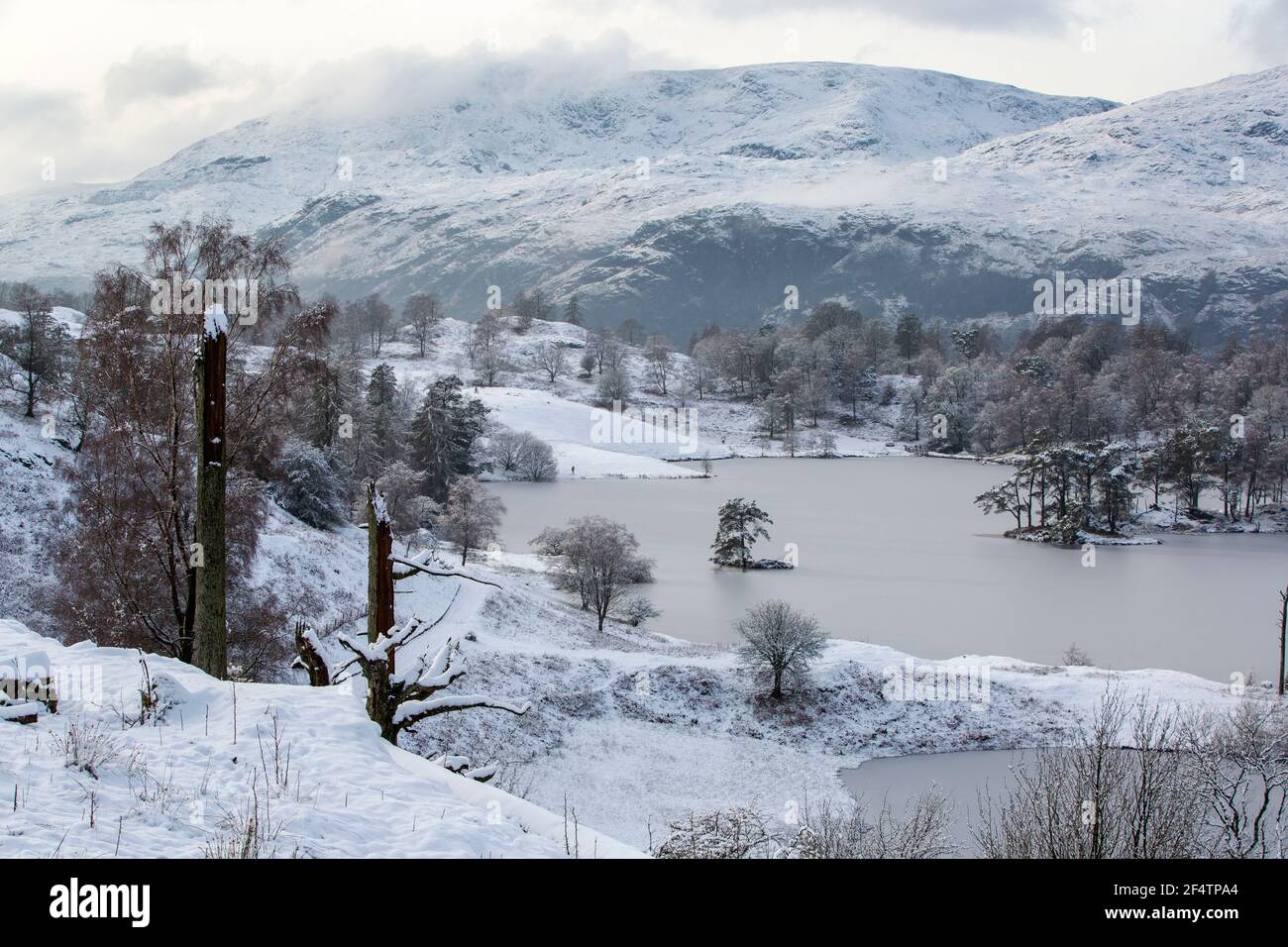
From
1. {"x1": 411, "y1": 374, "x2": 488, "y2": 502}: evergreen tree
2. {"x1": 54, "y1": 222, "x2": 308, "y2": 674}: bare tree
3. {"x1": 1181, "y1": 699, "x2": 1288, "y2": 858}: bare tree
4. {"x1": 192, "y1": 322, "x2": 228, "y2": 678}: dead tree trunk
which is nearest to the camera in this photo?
{"x1": 192, "y1": 322, "x2": 228, "y2": 678}: dead tree trunk

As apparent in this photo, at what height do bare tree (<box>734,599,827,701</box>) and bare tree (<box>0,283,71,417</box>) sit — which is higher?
bare tree (<box>0,283,71,417</box>)

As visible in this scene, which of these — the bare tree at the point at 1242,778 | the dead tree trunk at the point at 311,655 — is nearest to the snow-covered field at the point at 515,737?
the dead tree trunk at the point at 311,655

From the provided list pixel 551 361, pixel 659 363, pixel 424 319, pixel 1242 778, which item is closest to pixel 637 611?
pixel 1242 778

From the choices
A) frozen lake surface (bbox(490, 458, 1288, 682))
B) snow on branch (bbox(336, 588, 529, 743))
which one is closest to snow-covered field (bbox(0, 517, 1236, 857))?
snow on branch (bbox(336, 588, 529, 743))

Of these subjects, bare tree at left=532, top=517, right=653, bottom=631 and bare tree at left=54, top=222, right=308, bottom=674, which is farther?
bare tree at left=532, top=517, right=653, bottom=631

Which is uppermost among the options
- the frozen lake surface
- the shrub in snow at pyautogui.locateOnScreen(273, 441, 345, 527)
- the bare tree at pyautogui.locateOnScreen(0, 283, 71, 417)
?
the bare tree at pyautogui.locateOnScreen(0, 283, 71, 417)

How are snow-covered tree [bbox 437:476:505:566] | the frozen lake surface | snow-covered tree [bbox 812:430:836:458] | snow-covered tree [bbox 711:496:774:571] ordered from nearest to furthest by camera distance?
the frozen lake surface, snow-covered tree [bbox 437:476:505:566], snow-covered tree [bbox 711:496:774:571], snow-covered tree [bbox 812:430:836:458]

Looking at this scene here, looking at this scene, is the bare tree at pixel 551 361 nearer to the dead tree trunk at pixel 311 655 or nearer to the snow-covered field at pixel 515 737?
the snow-covered field at pixel 515 737

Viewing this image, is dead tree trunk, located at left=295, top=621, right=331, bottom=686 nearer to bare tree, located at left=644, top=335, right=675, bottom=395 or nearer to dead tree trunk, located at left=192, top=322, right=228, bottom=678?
dead tree trunk, located at left=192, top=322, right=228, bottom=678
